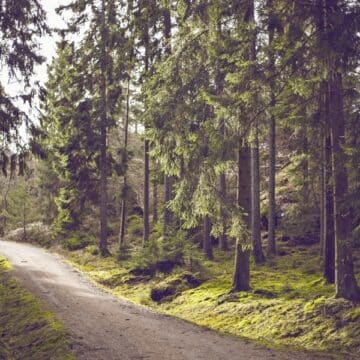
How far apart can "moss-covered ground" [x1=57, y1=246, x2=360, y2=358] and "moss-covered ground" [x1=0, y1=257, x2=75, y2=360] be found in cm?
367

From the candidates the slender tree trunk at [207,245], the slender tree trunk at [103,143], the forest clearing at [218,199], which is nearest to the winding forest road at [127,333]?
the forest clearing at [218,199]

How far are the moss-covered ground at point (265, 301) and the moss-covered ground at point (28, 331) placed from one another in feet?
12.0

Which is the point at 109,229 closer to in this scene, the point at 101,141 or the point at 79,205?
the point at 79,205

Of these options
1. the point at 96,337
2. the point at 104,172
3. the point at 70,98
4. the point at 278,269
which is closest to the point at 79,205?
the point at 104,172

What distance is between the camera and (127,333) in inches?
383

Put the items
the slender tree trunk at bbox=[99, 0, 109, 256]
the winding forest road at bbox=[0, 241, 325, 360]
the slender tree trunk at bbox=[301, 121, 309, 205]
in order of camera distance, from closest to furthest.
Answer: the winding forest road at bbox=[0, 241, 325, 360] → the slender tree trunk at bbox=[301, 121, 309, 205] → the slender tree trunk at bbox=[99, 0, 109, 256]

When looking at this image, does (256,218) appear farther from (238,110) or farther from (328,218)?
(238,110)

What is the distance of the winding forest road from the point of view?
823 centimetres

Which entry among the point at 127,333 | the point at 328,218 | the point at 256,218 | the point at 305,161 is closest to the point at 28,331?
the point at 127,333

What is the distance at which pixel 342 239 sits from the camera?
33.1 feet

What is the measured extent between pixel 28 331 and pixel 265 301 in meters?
6.23

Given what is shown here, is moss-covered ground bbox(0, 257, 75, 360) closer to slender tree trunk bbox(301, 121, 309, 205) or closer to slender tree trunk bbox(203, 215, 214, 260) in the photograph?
slender tree trunk bbox(301, 121, 309, 205)

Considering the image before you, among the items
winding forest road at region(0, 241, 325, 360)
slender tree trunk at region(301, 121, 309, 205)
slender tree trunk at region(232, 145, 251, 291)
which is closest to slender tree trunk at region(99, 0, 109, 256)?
winding forest road at region(0, 241, 325, 360)

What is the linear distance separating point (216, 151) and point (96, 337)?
6137 mm
